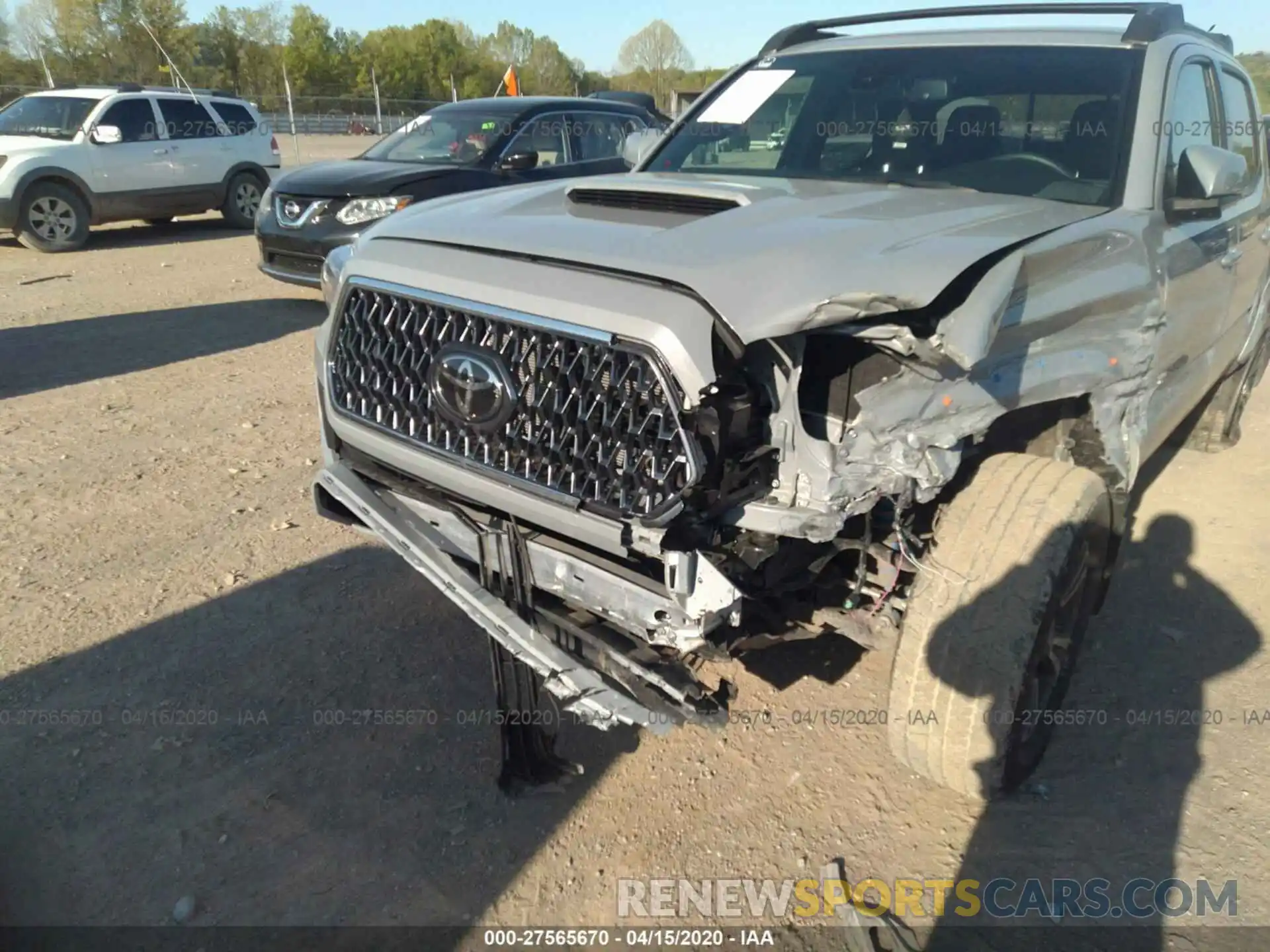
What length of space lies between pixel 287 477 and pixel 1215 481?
4867 millimetres

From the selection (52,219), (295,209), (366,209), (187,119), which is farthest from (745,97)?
(187,119)

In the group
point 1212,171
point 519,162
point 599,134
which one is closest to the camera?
point 1212,171

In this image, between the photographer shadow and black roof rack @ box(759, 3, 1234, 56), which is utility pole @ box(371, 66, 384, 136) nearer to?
black roof rack @ box(759, 3, 1234, 56)

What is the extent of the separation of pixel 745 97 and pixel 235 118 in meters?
11.1

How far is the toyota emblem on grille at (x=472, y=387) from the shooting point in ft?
8.09

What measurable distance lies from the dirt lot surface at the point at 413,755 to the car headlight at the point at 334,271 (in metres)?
1.22

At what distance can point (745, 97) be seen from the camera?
13.5 ft

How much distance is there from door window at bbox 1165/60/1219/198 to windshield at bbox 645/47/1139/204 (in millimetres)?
217

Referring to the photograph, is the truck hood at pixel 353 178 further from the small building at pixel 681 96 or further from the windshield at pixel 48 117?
the windshield at pixel 48 117

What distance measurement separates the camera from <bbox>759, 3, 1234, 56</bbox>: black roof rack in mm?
3404

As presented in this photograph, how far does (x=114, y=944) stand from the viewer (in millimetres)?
2332

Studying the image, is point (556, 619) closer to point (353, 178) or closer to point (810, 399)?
point (810, 399)

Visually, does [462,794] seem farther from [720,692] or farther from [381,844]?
[720,692]

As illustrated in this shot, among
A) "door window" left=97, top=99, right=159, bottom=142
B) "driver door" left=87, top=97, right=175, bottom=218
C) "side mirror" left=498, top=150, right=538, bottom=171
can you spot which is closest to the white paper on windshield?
"side mirror" left=498, top=150, right=538, bottom=171
